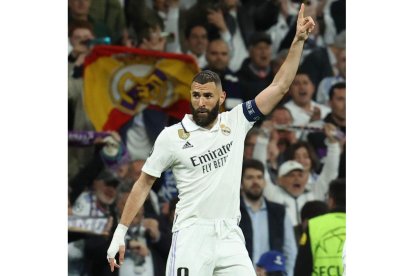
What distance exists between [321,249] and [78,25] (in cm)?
379

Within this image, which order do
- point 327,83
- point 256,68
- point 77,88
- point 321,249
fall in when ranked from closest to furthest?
point 321,249 → point 77,88 → point 256,68 → point 327,83

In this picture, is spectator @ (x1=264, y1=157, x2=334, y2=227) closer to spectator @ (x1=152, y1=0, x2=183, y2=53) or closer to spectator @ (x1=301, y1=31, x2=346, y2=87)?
spectator @ (x1=301, y1=31, x2=346, y2=87)

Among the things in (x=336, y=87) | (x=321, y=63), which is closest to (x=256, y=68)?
(x=321, y=63)

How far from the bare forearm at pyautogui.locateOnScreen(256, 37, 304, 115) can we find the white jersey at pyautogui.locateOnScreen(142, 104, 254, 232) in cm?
32

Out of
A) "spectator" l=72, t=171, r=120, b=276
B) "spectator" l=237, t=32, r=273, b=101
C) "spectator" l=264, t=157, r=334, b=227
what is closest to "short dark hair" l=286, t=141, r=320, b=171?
"spectator" l=264, t=157, r=334, b=227

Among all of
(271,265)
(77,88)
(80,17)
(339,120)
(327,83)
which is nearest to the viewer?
(271,265)

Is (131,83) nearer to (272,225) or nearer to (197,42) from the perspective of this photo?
(197,42)

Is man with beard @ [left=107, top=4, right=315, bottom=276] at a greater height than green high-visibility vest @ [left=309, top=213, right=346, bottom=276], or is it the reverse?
man with beard @ [left=107, top=4, right=315, bottom=276]

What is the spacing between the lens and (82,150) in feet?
43.9

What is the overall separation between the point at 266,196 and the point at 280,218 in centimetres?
30

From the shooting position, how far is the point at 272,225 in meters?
13.2

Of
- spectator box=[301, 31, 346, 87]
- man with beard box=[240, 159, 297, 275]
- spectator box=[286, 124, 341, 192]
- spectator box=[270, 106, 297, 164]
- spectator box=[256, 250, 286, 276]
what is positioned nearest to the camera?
spectator box=[256, 250, 286, 276]

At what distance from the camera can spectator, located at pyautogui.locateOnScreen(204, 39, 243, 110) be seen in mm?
14180

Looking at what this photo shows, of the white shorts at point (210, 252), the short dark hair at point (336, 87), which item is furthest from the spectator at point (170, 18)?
the white shorts at point (210, 252)
